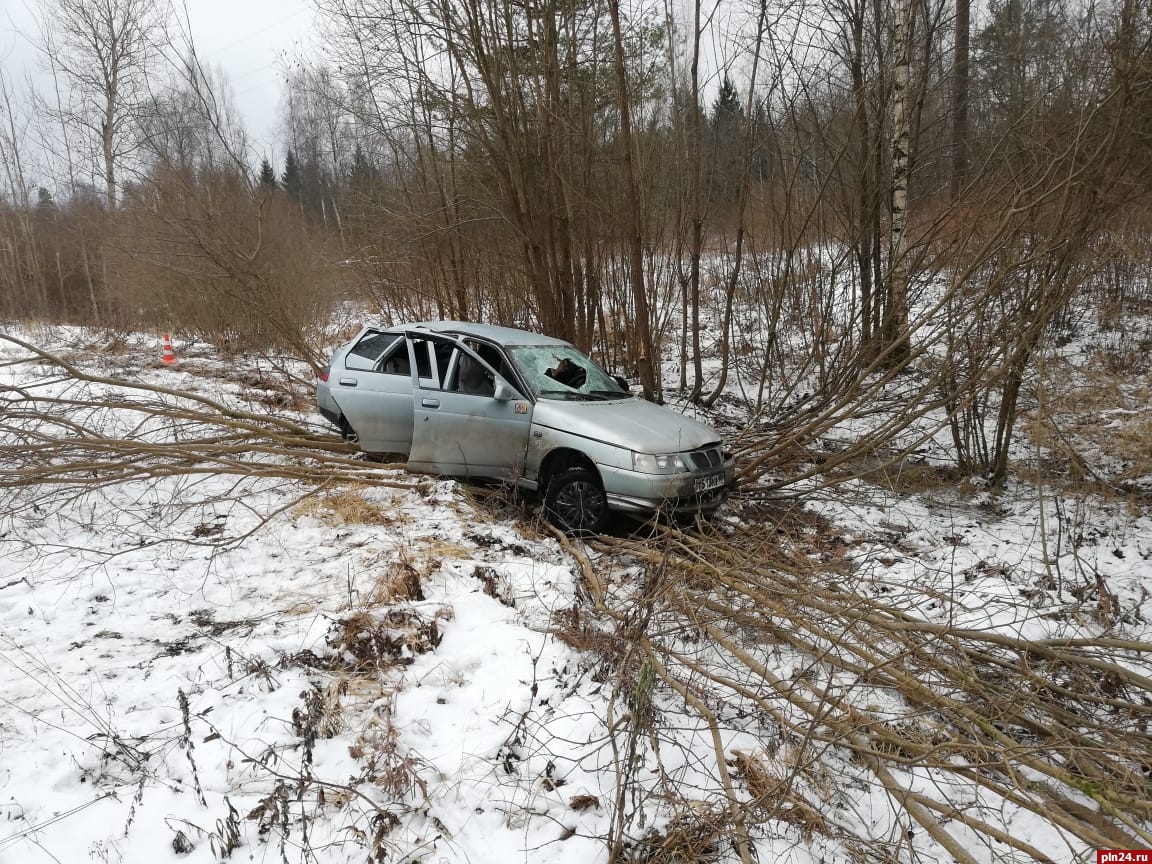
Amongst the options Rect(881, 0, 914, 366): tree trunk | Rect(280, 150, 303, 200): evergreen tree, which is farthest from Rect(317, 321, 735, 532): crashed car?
Rect(280, 150, 303, 200): evergreen tree

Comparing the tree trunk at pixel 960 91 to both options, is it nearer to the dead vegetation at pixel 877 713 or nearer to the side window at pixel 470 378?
the side window at pixel 470 378

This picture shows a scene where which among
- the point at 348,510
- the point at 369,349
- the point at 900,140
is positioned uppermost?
the point at 900,140

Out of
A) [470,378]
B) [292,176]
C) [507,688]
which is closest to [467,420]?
[470,378]

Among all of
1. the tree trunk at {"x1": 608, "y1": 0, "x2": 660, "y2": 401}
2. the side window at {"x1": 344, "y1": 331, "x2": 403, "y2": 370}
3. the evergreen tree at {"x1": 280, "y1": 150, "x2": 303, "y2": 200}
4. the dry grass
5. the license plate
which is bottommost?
the dry grass

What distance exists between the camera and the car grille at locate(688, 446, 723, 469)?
16.9 feet

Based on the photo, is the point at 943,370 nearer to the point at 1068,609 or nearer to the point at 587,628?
the point at 1068,609

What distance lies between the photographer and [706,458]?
528 cm

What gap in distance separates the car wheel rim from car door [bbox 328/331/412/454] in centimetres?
194

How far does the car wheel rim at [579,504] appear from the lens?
204 inches

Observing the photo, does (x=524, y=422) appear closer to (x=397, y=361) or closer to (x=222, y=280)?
(x=397, y=361)

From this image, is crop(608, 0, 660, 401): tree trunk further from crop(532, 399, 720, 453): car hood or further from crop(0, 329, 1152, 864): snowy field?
crop(0, 329, 1152, 864): snowy field

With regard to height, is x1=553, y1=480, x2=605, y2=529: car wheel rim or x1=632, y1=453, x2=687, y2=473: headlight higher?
x1=632, y1=453, x2=687, y2=473: headlight

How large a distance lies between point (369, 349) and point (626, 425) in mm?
3255

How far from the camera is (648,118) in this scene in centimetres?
1052
